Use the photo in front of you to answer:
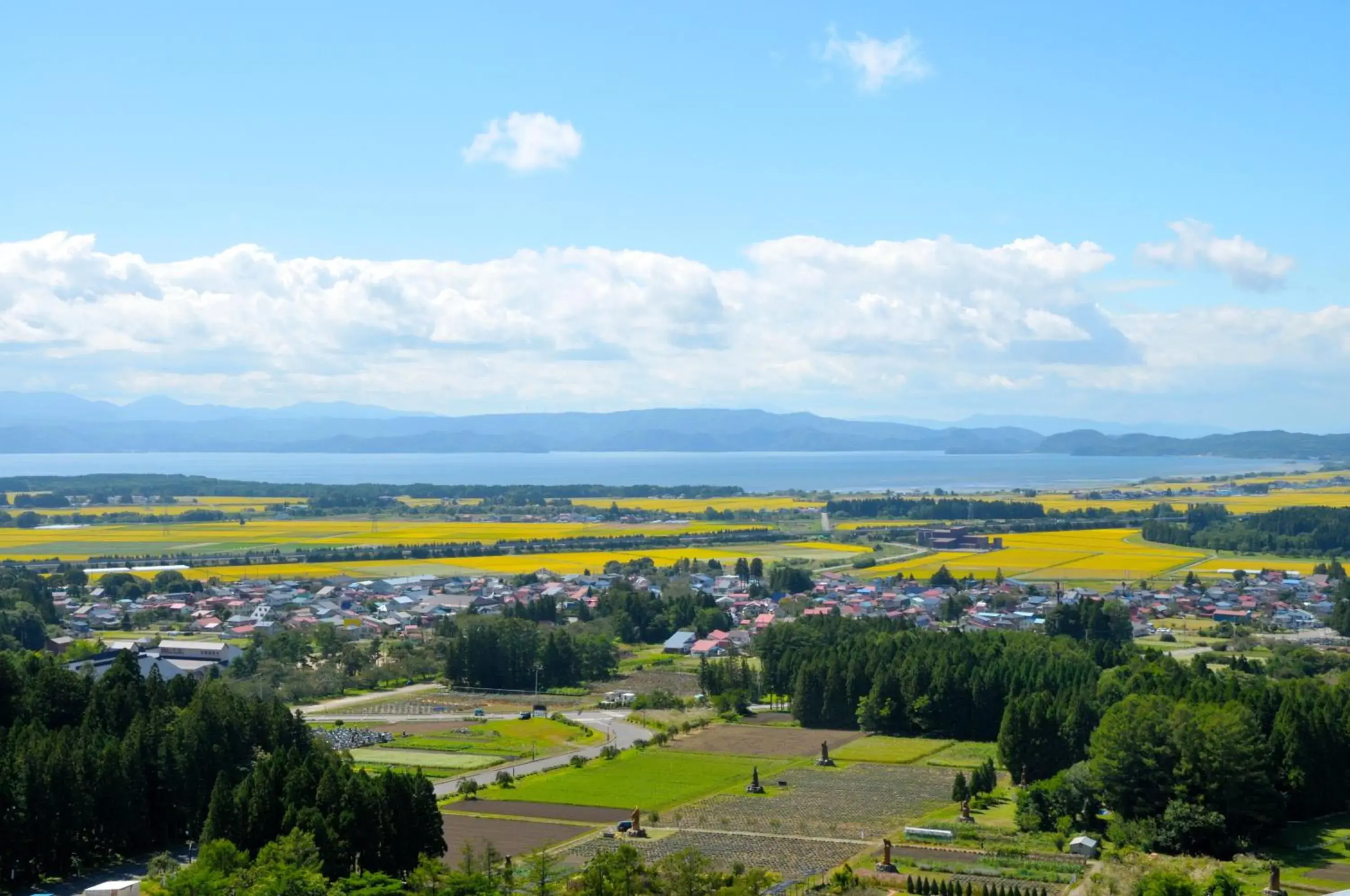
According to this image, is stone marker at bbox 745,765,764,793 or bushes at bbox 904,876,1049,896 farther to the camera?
stone marker at bbox 745,765,764,793

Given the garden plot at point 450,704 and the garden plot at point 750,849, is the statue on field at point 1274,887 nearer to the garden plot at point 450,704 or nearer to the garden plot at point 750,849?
the garden plot at point 750,849

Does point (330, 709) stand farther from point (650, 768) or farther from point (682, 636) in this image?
point (682, 636)

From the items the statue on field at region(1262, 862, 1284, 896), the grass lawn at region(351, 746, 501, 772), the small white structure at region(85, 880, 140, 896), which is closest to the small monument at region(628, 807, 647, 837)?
the grass lawn at region(351, 746, 501, 772)

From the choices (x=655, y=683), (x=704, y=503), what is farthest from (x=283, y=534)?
(x=655, y=683)

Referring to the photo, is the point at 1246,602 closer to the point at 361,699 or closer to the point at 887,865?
the point at 361,699

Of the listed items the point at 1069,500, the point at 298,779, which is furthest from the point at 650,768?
the point at 1069,500

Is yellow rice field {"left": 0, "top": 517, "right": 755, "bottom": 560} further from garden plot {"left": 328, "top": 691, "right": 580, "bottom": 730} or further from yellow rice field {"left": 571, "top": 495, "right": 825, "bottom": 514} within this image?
garden plot {"left": 328, "top": 691, "right": 580, "bottom": 730}
